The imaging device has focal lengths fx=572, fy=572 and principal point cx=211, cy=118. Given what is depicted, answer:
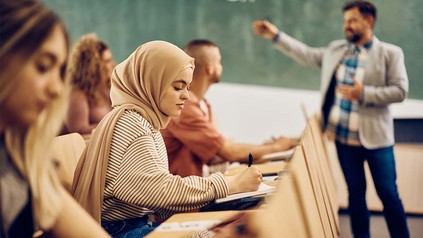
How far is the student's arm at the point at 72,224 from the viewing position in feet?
4.02

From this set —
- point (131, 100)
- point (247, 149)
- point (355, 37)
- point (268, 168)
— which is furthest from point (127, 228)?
point (355, 37)

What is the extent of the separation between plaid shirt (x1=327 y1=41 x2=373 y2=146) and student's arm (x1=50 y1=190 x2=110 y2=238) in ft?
8.62

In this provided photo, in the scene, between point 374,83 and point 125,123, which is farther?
point 374,83

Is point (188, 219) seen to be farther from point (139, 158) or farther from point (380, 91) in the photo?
point (380, 91)

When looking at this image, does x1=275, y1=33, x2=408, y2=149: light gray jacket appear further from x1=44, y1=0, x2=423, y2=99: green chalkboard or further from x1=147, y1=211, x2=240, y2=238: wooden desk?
x1=147, y1=211, x2=240, y2=238: wooden desk

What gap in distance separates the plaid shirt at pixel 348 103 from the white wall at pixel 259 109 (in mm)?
1140

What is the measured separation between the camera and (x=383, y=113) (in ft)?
11.9

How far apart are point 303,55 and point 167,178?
8.43 ft

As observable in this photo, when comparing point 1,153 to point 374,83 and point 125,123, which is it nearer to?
point 125,123

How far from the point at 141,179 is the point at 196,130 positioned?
105 centimetres

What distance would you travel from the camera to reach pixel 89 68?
361cm

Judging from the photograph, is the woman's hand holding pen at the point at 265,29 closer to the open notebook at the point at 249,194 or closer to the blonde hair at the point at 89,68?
the blonde hair at the point at 89,68

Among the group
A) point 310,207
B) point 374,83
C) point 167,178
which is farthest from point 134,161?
point 374,83

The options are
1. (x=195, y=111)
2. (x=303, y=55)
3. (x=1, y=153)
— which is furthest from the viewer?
(x=303, y=55)
